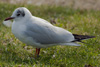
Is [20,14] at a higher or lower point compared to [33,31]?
higher

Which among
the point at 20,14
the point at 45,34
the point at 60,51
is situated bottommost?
the point at 60,51

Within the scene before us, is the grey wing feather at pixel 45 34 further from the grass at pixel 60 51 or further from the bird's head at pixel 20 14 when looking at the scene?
the grass at pixel 60 51

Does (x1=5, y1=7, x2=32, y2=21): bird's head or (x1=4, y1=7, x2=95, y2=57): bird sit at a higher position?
(x1=5, y1=7, x2=32, y2=21): bird's head

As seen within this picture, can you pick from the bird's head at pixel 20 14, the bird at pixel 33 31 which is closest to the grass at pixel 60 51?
the bird at pixel 33 31

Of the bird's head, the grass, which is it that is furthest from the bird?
the grass

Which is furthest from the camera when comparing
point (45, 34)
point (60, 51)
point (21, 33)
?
point (60, 51)

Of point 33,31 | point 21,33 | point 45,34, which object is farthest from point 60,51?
point 21,33

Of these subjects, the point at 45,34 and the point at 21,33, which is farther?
the point at 45,34

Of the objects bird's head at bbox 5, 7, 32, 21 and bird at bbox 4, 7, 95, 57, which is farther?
bird's head at bbox 5, 7, 32, 21

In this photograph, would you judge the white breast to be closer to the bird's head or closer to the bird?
the bird

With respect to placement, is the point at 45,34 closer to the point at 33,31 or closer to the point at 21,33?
the point at 33,31

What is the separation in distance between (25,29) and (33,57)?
652mm

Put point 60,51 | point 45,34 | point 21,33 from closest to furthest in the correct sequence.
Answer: point 21,33 < point 45,34 < point 60,51

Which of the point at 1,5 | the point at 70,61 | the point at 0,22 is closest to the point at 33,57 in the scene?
the point at 70,61
